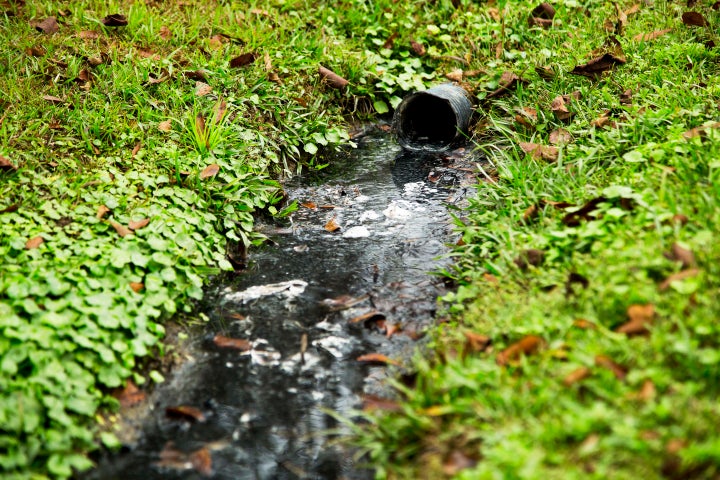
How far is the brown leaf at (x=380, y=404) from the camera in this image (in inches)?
98.6

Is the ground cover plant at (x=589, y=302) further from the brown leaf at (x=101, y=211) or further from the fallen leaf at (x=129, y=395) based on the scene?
the brown leaf at (x=101, y=211)

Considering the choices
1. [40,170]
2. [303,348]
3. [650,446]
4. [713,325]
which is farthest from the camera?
[40,170]

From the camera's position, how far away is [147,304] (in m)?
3.06

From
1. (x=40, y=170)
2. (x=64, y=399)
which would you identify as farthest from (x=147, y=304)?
(x=40, y=170)

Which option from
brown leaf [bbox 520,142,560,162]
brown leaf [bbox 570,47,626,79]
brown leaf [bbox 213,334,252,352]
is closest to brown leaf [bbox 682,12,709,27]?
brown leaf [bbox 570,47,626,79]

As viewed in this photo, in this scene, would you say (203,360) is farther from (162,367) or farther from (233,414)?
(233,414)

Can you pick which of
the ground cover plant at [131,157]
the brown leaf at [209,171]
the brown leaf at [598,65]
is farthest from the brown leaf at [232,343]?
the brown leaf at [598,65]

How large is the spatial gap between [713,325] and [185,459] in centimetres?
220

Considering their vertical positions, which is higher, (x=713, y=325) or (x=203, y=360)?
(x=713, y=325)

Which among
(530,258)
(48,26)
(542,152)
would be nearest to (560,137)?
(542,152)

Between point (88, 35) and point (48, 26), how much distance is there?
354mm

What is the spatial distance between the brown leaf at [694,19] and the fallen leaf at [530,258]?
3.35 meters

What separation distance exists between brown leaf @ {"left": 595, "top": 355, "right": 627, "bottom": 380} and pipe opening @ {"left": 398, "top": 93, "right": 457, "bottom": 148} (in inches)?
134

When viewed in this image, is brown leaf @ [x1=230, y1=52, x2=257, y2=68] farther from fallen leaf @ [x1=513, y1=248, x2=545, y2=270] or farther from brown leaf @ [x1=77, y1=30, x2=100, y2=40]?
fallen leaf @ [x1=513, y1=248, x2=545, y2=270]
